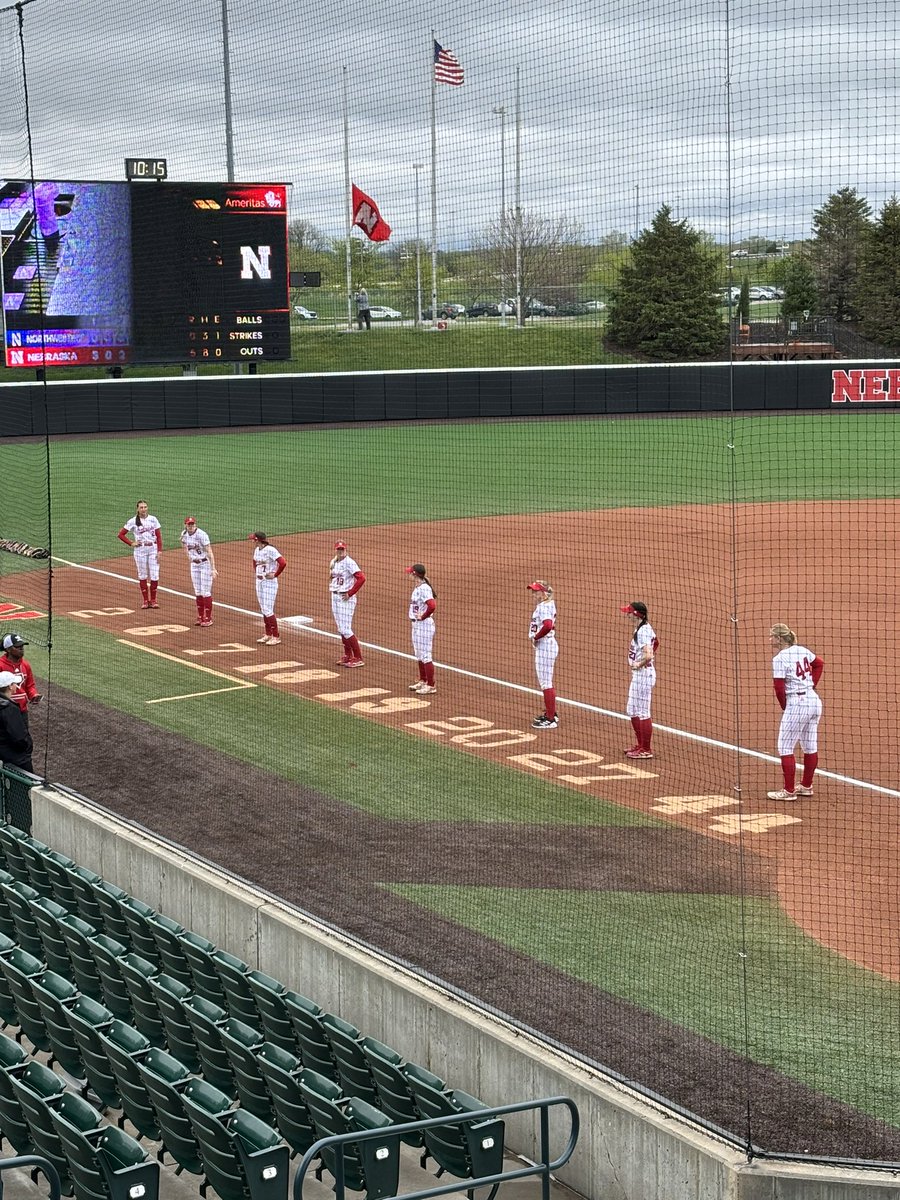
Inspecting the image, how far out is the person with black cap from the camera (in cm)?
1259

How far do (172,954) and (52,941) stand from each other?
741 mm

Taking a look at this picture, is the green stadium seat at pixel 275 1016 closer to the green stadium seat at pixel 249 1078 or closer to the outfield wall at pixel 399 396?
the green stadium seat at pixel 249 1078

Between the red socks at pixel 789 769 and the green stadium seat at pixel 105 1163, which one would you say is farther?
the red socks at pixel 789 769

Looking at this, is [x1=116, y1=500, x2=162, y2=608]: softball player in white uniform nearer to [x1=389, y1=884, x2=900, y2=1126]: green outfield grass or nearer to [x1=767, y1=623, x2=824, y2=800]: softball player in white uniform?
[x1=767, y1=623, x2=824, y2=800]: softball player in white uniform

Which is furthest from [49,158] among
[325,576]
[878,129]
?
[878,129]

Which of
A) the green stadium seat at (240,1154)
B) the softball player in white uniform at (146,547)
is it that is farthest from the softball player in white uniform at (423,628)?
the green stadium seat at (240,1154)

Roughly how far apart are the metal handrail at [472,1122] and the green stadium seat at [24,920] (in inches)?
117

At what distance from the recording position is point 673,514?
28.4m

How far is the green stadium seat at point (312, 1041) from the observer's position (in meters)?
7.27

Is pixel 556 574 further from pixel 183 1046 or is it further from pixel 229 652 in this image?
pixel 183 1046

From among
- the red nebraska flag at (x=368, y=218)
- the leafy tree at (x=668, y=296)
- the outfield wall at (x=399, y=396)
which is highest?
the red nebraska flag at (x=368, y=218)

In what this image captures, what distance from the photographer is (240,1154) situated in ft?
19.6

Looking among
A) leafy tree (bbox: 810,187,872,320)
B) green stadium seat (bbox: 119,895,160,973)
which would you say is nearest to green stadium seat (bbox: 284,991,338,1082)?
green stadium seat (bbox: 119,895,160,973)

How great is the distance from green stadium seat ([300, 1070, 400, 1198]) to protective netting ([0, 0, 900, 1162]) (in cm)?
156
